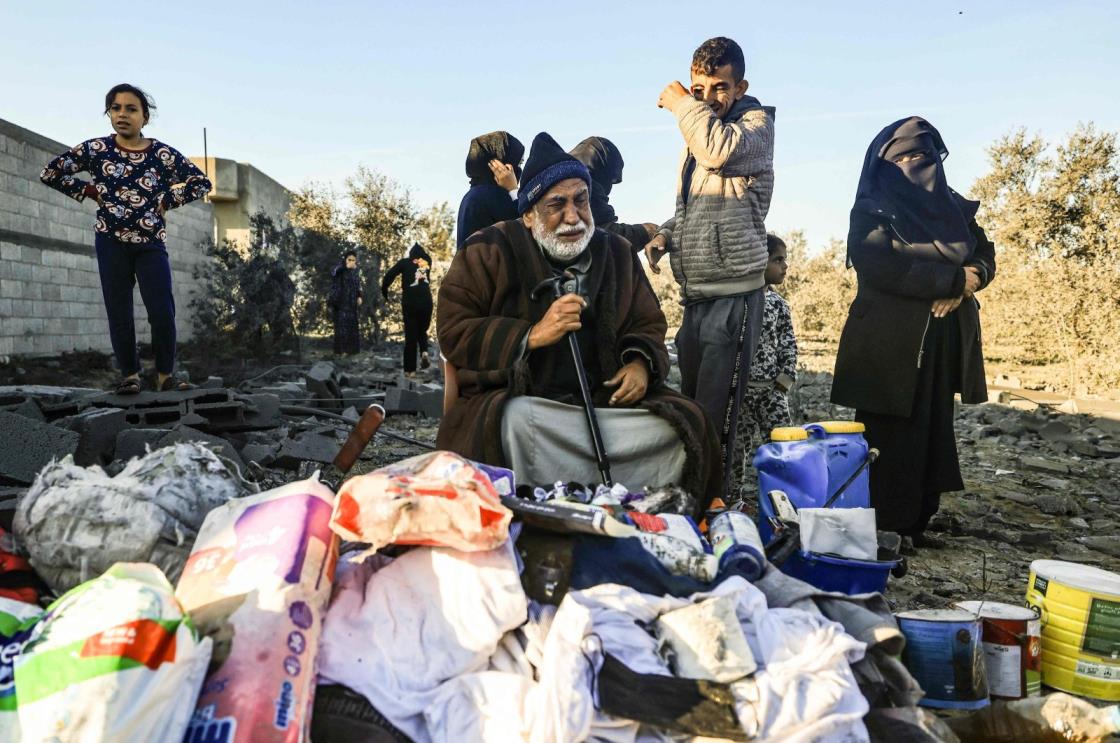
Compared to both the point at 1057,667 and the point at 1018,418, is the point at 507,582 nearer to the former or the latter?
the point at 1057,667

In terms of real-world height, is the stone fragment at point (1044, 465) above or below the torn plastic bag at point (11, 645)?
below

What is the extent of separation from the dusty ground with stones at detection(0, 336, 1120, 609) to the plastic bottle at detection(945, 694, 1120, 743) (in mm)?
1165

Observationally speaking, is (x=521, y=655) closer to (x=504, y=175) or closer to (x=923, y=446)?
(x=923, y=446)

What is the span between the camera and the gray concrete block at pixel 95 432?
3955 mm

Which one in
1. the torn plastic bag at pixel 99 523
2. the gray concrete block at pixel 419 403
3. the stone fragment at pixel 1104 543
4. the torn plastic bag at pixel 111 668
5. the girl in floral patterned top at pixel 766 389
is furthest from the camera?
the gray concrete block at pixel 419 403

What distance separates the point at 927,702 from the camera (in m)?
2.00

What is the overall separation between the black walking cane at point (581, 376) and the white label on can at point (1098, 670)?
1.59 meters

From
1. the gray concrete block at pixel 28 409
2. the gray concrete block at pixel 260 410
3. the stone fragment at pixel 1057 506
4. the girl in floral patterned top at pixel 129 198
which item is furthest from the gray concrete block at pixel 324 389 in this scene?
the stone fragment at pixel 1057 506

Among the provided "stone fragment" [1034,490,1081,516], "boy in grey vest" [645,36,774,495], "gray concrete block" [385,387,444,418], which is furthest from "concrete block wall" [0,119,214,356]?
"stone fragment" [1034,490,1081,516]

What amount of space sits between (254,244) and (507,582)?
47.4 ft

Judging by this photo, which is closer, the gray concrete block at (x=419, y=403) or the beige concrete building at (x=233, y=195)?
the gray concrete block at (x=419, y=403)

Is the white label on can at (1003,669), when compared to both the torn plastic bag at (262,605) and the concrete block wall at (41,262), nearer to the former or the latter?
the torn plastic bag at (262,605)

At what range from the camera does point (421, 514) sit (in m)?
1.68

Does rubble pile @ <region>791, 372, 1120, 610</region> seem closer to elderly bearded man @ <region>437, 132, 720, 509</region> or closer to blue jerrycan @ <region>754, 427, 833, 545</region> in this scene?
blue jerrycan @ <region>754, 427, 833, 545</region>
